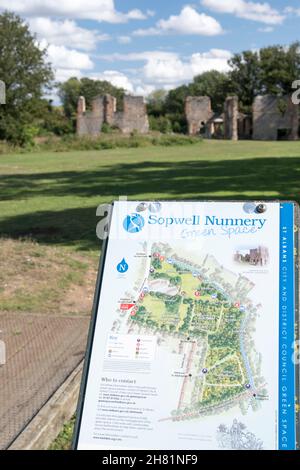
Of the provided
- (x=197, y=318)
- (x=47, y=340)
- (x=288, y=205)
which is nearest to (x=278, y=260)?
(x=288, y=205)

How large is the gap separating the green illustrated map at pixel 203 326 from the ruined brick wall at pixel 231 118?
5240cm

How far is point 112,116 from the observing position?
5703cm

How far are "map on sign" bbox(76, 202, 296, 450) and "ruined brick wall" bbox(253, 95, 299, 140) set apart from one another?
52.7 metres

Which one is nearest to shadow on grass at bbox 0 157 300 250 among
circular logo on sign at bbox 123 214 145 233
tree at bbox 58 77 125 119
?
circular logo on sign at bbox 123 214 145 233

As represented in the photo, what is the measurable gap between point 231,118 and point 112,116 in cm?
1088

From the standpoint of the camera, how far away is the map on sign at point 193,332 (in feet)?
10.3

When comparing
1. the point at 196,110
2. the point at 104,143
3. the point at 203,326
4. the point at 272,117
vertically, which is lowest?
the point at 203,326

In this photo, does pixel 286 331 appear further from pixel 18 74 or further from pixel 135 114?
pixel 135 114

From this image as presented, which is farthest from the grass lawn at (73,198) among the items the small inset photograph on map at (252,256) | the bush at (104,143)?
the bush at (104,143)

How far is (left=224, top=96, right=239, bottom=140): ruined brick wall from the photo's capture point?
54.3 meters

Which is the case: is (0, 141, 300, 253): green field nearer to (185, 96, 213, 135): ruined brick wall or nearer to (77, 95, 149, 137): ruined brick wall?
(77, 95, 149, 137): ruined brick wall

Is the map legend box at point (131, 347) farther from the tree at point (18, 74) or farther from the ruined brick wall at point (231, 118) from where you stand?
the ruined brick wall at point (231, 118)

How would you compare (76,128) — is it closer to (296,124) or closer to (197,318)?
(296,124)

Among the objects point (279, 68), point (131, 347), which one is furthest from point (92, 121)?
point (131, 347)
